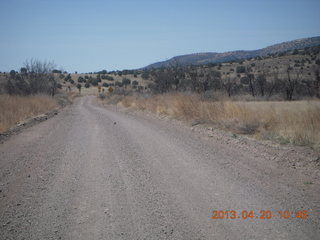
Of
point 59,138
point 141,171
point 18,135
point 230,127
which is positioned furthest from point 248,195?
point 18,135

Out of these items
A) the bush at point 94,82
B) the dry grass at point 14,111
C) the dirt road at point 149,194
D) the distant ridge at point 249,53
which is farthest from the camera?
the distant ridge at point 249,53

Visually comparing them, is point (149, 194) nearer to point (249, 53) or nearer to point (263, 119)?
point (263, 119)

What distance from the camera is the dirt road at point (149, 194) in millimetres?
3354

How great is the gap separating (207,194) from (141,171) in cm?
186

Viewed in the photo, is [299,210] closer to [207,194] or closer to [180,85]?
[207,194]

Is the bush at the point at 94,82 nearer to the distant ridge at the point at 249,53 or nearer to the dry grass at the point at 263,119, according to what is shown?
the distant ridge at the point at 249,53

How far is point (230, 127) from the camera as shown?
1021 centimetres
